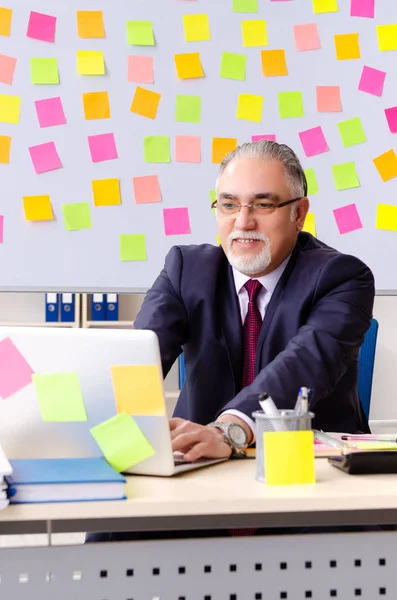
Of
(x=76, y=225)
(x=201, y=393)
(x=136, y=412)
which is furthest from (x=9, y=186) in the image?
(x=136, y=412)

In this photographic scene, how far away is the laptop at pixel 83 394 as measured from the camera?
117 cm

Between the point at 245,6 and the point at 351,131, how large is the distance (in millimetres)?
546

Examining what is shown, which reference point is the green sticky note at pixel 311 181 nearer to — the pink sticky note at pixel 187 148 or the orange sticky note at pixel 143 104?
the pink sticky note at pixel 187 148

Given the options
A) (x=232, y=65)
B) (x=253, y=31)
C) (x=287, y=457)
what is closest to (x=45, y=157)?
(x=232, y=65)

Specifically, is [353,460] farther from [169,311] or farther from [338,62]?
[338,62]

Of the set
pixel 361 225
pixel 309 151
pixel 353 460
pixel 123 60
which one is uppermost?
pixel 123 60

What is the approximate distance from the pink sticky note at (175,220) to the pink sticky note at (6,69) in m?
0.65

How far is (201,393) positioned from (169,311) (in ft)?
0.71

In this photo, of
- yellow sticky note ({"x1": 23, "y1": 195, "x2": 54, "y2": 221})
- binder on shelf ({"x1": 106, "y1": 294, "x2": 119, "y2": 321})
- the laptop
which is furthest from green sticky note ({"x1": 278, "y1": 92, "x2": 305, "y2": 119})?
binder on shelf ({"x1": 106, "y1": 294, "x2": 119, "y2": 321})

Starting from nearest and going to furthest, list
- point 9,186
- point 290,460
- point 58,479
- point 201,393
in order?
1. point 58,479
2. point 290,460
3. point 201,393
4. point 9,186

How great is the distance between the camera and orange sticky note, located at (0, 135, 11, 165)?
8.78 ft

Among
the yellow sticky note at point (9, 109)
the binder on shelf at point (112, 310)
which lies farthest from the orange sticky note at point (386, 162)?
the binder on shelf at point (112, 310)

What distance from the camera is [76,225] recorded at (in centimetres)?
274

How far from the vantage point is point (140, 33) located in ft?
8.93
